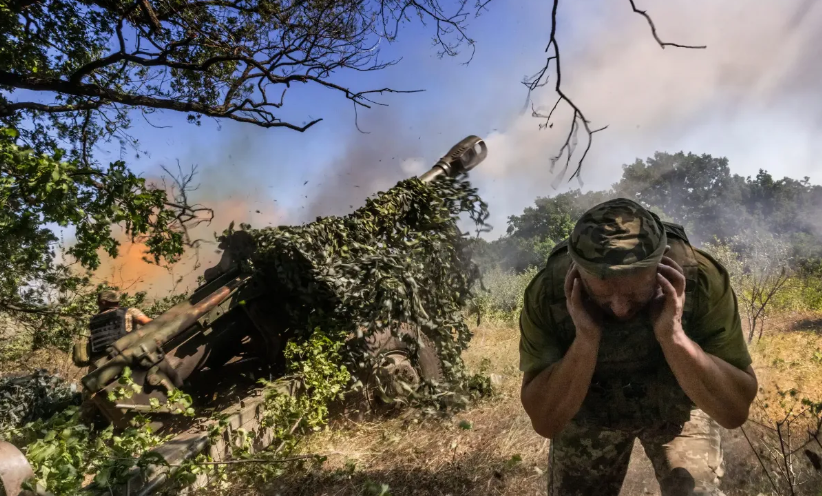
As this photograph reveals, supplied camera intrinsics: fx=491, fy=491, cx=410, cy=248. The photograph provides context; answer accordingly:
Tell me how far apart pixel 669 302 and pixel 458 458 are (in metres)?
3.15

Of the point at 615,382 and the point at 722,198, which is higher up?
the point at 615,382

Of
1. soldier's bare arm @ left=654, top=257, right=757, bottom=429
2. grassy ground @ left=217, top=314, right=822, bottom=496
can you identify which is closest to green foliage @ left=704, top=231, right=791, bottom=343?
grassy ground @ left=217, top=314, right=822, bottom=496

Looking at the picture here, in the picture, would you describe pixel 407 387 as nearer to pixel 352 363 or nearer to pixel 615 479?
Result: pixel 352 363

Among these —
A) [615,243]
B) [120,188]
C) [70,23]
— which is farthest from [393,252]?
[70,23]

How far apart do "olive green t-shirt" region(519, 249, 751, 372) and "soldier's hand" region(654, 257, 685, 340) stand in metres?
0.38

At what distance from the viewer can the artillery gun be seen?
4.43 metres

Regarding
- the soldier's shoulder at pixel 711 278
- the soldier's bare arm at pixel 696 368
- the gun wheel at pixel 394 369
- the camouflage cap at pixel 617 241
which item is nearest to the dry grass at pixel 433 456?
the gun wheel at pixel 394 369

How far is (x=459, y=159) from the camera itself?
7.14 metres

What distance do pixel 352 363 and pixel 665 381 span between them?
362 centimetres

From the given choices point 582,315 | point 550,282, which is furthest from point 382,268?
point 582,315

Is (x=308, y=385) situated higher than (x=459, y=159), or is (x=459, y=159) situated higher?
(x=459, y=159)

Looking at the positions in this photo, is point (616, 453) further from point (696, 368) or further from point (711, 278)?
point (711, 278)

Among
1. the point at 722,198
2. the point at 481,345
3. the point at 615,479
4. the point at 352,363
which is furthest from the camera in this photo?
the point at 722,198

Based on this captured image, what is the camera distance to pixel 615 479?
273 cm
